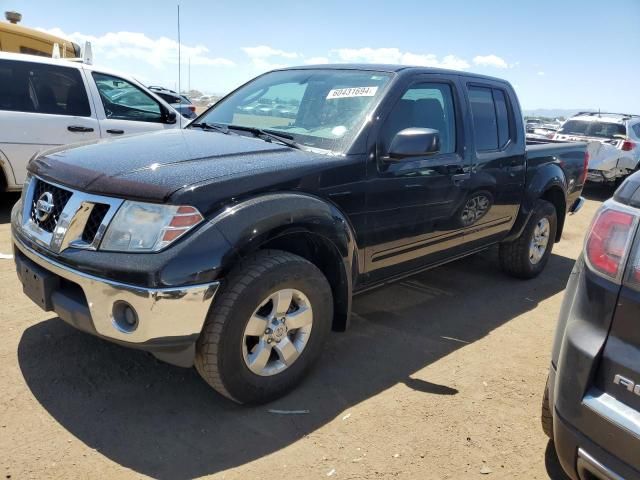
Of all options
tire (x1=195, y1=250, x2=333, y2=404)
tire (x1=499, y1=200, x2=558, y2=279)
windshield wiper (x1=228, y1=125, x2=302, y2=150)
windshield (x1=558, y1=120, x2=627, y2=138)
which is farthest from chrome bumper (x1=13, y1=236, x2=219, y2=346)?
windshield (x1=558, y1=120, x2=627, y2=138)

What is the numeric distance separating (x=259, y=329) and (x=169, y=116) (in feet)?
14.9

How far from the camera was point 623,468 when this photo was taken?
1.63 m

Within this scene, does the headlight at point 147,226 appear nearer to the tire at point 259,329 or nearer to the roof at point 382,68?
the tire at point 259,329

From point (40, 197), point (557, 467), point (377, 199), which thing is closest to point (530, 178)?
point (377, 199)

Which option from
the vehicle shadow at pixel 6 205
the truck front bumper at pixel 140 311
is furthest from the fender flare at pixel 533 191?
the vehicle shadow at pixel 6 205

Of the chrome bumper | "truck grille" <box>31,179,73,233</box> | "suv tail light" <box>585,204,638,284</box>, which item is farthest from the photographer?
"truck grille" <box>31,179,73,233</box>

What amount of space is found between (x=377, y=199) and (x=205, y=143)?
1052mm

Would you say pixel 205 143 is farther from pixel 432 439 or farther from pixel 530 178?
pixel 530 178

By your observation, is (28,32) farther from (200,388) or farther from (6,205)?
(200,388)

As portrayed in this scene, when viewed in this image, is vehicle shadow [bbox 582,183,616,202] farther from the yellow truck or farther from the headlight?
the yellow truck

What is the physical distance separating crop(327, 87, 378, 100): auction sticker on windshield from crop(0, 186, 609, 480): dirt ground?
1594mm

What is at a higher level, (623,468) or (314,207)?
(314,207)

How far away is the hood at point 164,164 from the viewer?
2.40 m

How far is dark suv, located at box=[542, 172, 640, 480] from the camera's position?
1.65 metres
